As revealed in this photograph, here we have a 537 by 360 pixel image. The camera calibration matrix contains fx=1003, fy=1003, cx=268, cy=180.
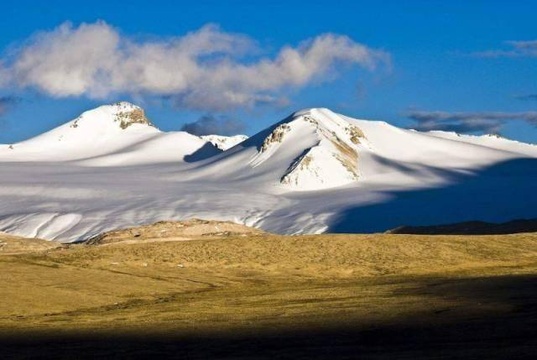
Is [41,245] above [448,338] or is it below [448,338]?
above

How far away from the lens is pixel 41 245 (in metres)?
127

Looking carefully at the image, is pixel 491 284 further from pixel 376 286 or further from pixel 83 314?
pixel 83 314

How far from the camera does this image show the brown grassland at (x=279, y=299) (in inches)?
1475

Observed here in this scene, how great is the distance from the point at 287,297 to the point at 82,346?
23.3 m

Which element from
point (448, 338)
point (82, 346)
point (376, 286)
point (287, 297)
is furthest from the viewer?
point (376, 286)

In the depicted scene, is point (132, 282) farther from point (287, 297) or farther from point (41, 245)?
point (41, 245)

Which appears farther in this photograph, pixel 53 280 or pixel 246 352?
pixel 53 280

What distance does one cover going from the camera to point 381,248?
9619 centimetres

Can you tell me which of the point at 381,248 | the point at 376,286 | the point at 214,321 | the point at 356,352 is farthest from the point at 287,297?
the point at 381,248

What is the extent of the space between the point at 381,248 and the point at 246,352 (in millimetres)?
61331

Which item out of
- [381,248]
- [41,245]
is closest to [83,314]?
[381,248]

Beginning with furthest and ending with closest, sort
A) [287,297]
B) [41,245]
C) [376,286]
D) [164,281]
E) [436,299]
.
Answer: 1. [41,245]
2. [164,281]
3. [376,286]
4. [287,297]
5. [436,299]

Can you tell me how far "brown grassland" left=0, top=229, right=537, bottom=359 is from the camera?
37469 millimetres

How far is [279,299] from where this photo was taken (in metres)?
60.3
